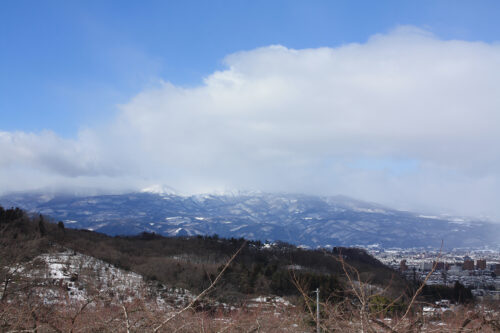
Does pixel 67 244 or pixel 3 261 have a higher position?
pixel 3 261

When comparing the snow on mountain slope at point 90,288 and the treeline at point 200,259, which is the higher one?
the snow on mountain slope at point 90,288

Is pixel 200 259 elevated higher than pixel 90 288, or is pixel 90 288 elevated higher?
pixel 90 288

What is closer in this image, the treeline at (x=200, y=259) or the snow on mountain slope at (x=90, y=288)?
the snow on mountain slope at (x=90, y=288)

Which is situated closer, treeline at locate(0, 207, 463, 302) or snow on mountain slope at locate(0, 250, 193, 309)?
snow on mountain slope at locate(0, 250, 193, 309)

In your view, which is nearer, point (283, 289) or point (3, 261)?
point (3, 261)

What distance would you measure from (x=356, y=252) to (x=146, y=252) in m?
62.3

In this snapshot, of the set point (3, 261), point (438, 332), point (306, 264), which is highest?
point (438, 332)

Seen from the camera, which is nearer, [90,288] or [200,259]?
[90,288]

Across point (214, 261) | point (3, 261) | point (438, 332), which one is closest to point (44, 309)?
point (438, 332)

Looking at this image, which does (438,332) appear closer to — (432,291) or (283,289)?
(432,291)

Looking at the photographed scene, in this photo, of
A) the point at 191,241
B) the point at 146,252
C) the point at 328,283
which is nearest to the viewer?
the point at 328,283

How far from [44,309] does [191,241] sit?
8247 cm

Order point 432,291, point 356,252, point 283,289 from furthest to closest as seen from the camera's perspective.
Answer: point 356,252 → point 283,289 → point 432,291

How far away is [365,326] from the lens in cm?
494
